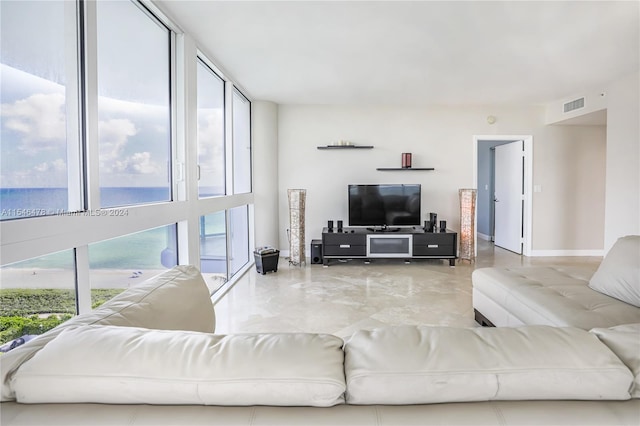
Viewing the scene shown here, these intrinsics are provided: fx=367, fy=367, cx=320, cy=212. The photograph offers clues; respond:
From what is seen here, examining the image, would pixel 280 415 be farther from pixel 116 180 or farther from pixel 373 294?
pixel 373 294

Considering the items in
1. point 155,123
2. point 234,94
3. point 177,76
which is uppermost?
point 234,94

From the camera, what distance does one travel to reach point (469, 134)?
6.07 m

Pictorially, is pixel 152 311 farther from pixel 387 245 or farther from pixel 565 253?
pixel 565 253

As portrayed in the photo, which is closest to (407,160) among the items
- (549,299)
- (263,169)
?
(263,169)

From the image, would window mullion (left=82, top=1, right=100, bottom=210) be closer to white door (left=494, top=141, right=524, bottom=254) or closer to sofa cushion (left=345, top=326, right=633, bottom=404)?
sofa cushion (left=345, top=326, right=633, bottom=404)

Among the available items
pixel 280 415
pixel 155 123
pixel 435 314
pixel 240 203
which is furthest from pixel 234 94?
pixel 280 415

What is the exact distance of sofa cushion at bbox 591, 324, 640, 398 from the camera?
789mm

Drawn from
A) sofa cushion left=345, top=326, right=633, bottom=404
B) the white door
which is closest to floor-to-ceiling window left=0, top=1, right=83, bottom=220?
sofa cushion left=345, top=326, right=633, bottom=404

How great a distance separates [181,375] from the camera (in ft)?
2.42

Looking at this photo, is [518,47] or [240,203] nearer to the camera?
[518,47]

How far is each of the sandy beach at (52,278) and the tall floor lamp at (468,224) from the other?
4850 millimetres

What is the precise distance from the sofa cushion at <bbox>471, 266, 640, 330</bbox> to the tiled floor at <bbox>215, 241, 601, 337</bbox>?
547 millimetres

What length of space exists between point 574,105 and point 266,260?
495 centimetres

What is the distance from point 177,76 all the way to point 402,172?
397cm
